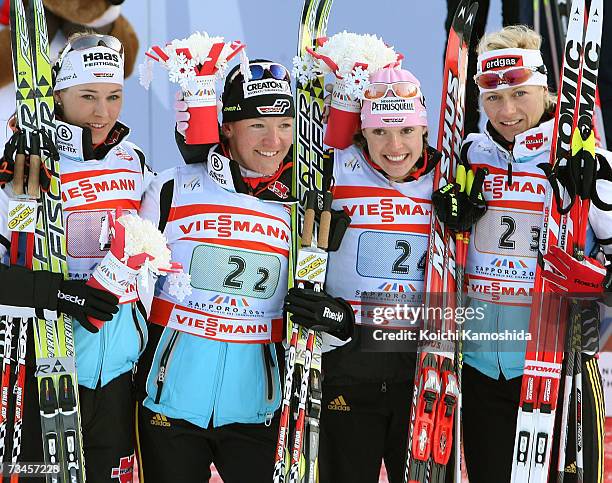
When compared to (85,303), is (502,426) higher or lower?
lower

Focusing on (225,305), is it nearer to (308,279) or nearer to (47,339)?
(308,279)

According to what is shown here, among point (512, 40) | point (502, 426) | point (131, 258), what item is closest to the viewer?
point (131, 258)

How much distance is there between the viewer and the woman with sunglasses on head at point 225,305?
3.09 metres

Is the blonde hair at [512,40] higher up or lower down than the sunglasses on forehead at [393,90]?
higher up

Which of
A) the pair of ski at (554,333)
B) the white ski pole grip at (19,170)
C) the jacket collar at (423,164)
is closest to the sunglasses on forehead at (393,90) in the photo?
the jacket collar at (423,164)

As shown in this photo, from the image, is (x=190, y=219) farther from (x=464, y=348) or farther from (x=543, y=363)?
(x=543, y=363)

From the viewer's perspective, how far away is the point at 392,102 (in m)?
3.23

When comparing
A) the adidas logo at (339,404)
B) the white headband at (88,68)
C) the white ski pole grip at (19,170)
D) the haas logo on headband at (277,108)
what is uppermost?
the white headband at (88,68)

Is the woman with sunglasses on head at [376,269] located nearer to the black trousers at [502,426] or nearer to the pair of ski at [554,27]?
the black trousers at [502,426]

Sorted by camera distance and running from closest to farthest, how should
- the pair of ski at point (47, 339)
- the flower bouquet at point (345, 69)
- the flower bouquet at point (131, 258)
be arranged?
1. the flower bouquet at point (131, 258)
2. the pair of ski at point (47, 339)
3. the flower bouquet at point (345, 69)

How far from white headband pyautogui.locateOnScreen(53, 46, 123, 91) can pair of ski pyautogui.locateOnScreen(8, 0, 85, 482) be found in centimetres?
6

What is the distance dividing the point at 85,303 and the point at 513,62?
1709 millimetres

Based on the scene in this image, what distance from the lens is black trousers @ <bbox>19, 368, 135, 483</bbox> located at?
10.2 ft

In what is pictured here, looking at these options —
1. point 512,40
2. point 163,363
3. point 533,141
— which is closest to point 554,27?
point 512,40
